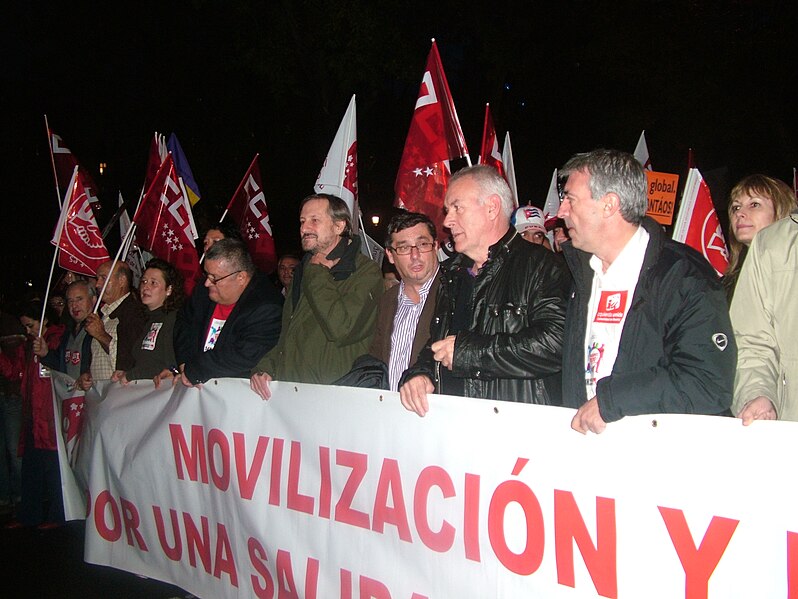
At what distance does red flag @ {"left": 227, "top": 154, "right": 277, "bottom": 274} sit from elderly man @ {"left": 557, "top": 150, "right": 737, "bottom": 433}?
566 centimetres

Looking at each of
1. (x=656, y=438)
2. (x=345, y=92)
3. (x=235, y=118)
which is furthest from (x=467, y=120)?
(x=656, y=438)

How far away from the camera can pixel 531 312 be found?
332cm

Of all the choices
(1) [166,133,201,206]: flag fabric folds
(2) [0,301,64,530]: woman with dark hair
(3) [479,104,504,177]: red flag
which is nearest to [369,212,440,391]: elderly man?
(3) [479,104,504,177]: red flag

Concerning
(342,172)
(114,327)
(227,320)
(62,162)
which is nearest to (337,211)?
(227,320)

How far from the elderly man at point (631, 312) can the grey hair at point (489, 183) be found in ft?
1.55

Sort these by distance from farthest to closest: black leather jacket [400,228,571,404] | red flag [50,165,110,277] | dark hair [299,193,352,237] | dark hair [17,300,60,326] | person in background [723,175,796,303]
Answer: dark hair [17,300,60,326] < red flag [50,165,110,277] < dark hair [299,193,352,237] < person in background [723,175,796,303] < black leather jacket [400,228,571,404]

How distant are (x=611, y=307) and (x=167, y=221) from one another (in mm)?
5573

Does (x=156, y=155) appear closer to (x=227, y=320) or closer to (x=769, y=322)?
(x=227, y=320)

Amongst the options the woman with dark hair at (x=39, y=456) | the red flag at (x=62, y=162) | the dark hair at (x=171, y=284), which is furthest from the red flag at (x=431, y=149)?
the red flag at (x=62, y=162)

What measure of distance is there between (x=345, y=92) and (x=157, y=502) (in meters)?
17.0

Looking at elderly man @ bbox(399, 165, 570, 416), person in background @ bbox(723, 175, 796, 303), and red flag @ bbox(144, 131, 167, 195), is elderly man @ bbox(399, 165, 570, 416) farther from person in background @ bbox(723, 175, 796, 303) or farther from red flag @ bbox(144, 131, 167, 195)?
red flag @ bbox(144, 131, 167, 195)

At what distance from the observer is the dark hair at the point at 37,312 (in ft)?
26.1

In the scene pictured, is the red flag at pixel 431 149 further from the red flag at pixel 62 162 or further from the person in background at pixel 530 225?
the red flag at pixel 62 162

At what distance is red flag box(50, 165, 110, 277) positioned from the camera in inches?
293
